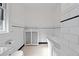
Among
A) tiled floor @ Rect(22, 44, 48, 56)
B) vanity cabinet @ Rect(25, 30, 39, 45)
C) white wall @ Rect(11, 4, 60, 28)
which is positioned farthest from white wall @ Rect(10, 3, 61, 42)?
tiled floor @ Rect(22, 44, 48, 56)

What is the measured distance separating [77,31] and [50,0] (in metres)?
0.26

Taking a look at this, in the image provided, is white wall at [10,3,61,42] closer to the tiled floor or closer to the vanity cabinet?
the vanity cabinet

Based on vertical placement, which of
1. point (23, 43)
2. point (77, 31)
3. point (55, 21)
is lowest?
point (23, 43)

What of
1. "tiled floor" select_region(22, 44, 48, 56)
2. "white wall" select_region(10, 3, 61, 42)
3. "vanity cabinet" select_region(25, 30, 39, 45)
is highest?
"white wall" select_region(10, 3, 61, 42)

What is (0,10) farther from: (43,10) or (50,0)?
(50,0)

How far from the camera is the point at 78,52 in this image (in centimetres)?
59

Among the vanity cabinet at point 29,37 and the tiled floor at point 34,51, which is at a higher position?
the vanity cabinet at point 29,37

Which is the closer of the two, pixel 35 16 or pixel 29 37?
pixel 35 16

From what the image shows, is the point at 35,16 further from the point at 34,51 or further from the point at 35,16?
the point at 34,51

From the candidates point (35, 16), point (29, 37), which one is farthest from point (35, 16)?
point (29, 37)

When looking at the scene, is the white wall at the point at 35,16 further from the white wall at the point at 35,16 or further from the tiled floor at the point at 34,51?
the tiled floor at the point at 34,51

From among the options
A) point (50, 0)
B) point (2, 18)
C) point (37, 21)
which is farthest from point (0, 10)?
point (50, 0)

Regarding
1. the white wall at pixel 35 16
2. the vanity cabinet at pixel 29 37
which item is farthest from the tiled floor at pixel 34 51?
the white wall at pixel 35 16

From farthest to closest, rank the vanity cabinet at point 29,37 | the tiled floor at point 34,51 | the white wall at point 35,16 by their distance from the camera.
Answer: the vanity cabinet at point 29,37
the white wall at point 35,16
the tiled floor at point 34,51
